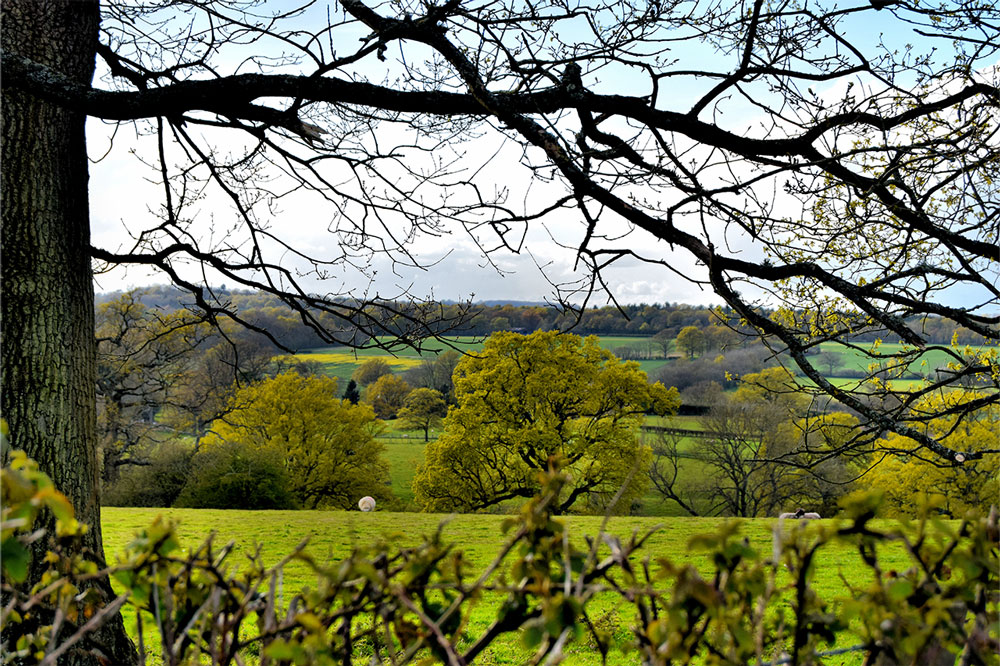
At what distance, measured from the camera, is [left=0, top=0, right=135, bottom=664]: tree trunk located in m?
3.58

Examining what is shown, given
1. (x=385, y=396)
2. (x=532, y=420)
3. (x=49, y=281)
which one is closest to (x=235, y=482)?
(x=532, y=420)

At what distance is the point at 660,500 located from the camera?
2972 centimetres

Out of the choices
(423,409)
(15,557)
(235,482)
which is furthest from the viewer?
(423,409)

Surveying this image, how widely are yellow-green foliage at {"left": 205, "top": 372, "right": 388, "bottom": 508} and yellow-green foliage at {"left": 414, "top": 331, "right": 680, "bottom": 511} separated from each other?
4.44 metres

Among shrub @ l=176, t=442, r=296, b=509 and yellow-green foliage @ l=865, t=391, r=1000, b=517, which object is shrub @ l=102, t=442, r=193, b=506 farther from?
yellow-green foliage @ l=865, t=391, r=1000, b=517

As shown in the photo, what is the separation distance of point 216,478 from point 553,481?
21.6 m

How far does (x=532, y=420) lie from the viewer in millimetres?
20188

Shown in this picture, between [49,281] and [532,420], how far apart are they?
17052 millimetres

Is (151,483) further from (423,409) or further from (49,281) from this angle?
(49,281)

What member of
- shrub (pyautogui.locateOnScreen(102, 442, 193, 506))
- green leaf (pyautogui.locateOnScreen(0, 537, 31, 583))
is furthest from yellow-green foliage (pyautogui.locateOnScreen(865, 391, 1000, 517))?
green leaf (pyautogui.locateOnScreen(0, 537, 31, 583))

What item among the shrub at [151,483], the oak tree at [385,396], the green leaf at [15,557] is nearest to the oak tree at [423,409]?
the oak tree at [385,396]

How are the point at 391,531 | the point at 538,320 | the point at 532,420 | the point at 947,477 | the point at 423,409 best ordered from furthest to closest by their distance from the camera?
the point at 423,409, the point at 538,320, the point at 947,477, the point at 532,420, the point at 391,531

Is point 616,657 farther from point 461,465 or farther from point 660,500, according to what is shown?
point 660,500

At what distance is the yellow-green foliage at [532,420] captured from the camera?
64.7 feet
